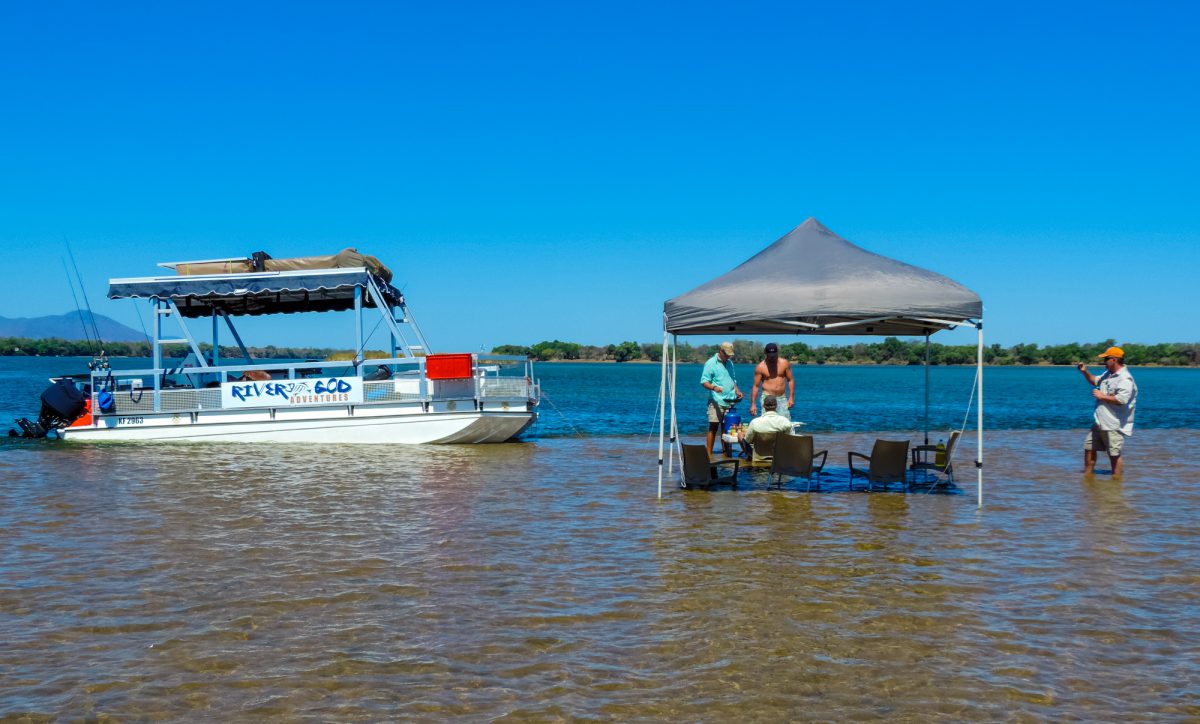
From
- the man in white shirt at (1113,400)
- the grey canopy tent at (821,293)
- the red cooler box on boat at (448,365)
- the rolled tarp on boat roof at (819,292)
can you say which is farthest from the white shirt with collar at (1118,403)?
the red cooler box on boat at (448,365)

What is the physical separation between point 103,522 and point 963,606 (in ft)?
28.5

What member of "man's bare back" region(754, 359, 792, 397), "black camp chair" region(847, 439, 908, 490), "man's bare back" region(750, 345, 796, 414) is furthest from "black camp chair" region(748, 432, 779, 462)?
"black camp chair" region(847, 439, 908, 490)

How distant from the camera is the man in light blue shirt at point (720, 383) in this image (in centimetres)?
1325

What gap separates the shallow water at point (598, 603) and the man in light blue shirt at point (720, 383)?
5.72 feet

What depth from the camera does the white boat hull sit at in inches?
706

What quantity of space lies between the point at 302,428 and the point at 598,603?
12.8 meters

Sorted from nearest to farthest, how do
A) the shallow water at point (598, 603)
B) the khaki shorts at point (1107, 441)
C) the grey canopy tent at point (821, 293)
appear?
the shallow water at point (598, 603)
the grey canopy tent at point (821, 293)
the khaki shorts at point (1107, 441)

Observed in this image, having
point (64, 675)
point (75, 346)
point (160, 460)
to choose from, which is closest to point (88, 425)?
point (160, 460)

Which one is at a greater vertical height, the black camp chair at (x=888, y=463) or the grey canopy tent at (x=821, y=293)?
the grey canopy tent at (x=821, y=293)

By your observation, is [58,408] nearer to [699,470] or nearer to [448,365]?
[448,365]

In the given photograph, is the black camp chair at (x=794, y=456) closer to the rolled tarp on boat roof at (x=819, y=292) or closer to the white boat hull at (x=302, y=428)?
the rolled tarp on boat roof at (x=819, y=292)

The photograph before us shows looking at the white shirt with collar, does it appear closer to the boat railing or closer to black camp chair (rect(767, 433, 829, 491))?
black camp chair (rect(767, 433, 829, 491))

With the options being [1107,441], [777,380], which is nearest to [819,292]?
[777,380]

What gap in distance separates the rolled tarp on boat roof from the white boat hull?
790 cm
